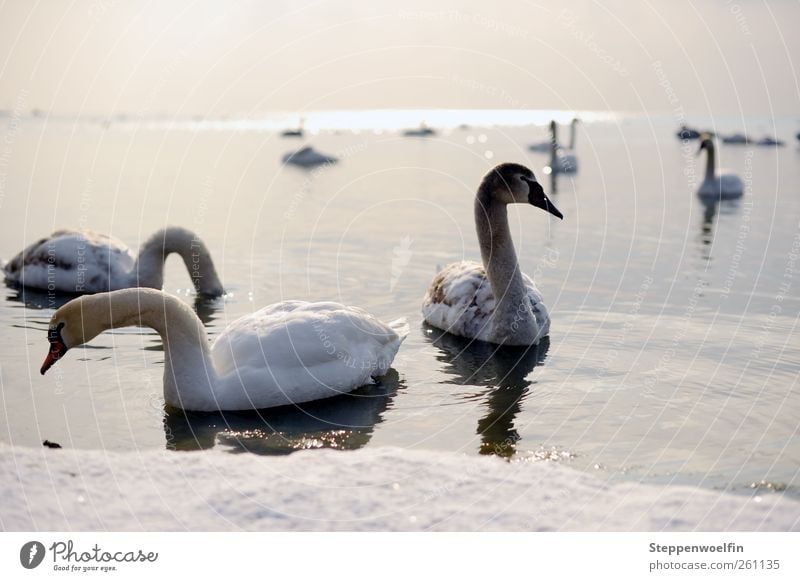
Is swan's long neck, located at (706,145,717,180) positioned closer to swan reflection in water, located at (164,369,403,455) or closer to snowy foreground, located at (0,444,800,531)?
swan reflection in water, located at (164,369,403,455)

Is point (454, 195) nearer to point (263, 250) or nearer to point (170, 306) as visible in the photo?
point (263, 250)

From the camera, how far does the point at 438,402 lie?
7.85 meters

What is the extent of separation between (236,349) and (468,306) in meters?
3.58

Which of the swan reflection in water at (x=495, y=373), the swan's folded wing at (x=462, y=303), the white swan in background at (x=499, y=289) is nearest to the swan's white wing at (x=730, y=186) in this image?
the swan's folded wing at (x=462, y=303)

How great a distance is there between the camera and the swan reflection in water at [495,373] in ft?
23.2

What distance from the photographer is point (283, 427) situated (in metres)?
7.11

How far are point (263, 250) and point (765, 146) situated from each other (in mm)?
50668

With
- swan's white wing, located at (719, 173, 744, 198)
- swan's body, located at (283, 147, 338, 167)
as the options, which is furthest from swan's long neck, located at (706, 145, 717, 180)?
swan's body, located at (283, 147, 338, 167)

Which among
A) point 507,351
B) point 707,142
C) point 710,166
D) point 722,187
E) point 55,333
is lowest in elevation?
point 507,351

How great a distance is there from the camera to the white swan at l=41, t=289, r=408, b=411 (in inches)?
262

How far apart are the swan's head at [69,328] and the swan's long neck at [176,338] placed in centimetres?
20

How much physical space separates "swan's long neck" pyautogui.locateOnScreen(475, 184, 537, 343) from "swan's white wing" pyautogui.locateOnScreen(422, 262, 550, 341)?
0.71 feet

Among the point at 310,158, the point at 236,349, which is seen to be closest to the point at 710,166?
the point at 310,158

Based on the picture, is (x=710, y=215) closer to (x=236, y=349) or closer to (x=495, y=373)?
(x=495, y=373)
